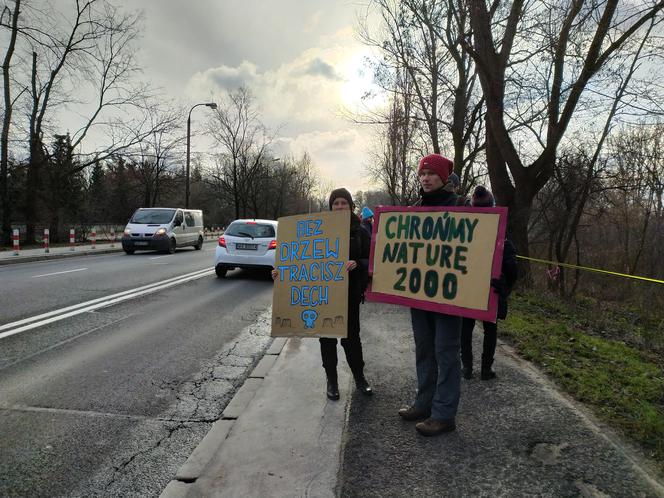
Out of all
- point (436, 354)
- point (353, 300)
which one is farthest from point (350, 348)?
point (436, 354)

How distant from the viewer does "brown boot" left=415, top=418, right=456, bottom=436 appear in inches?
120

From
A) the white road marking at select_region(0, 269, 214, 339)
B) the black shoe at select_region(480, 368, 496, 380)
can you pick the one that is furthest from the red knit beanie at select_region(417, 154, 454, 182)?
the white road marking at select_region(0, 269, 214, 339)

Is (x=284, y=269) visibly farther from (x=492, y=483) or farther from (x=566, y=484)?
(x=566, y=484)

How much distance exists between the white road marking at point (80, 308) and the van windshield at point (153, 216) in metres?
8.49

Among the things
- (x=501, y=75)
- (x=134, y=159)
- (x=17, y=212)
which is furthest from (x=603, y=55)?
(x=17, y=212)

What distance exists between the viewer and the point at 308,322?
12.5ft

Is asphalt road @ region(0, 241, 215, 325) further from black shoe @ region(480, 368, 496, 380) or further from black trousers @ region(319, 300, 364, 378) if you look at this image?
black shoe @ region(480, 368, 496, 380)

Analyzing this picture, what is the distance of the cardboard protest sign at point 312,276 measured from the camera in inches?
145

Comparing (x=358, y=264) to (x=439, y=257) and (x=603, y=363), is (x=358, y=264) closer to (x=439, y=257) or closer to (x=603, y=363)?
(x=439, y=257)

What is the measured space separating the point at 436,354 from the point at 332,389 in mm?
1040

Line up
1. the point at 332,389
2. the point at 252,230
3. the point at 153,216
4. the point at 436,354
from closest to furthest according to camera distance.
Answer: the point at 436,354 → the point at 332,389 → the point at 252,230 → the point at 153,216

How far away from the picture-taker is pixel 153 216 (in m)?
19.0

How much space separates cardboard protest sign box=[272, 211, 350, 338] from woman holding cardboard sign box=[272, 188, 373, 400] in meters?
0.11

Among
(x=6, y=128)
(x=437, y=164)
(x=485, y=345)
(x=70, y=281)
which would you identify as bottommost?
(x=70, y=281)
